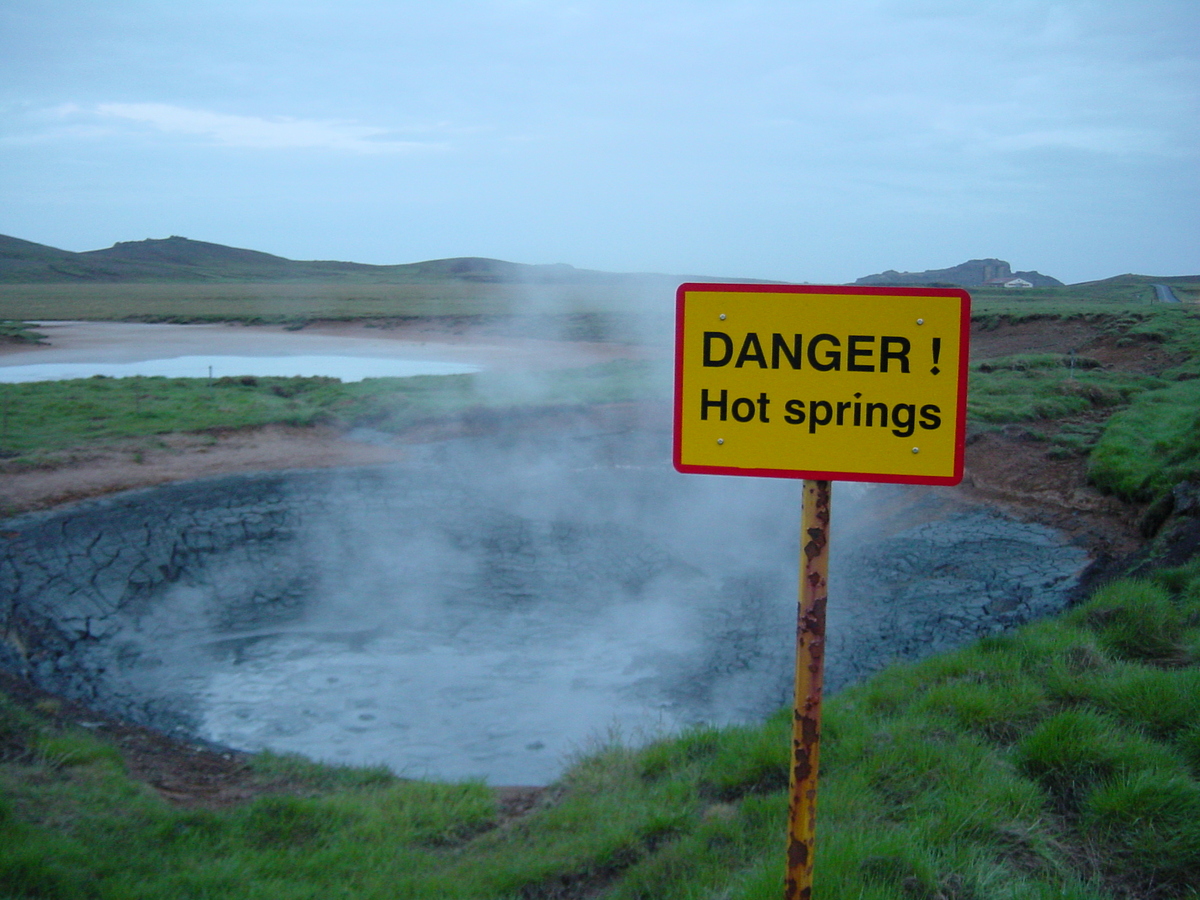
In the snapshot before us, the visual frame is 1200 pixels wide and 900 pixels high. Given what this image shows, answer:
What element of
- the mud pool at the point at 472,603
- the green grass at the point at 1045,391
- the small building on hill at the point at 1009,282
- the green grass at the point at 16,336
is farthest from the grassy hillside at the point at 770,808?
the small building on hill at the point at 1009,282

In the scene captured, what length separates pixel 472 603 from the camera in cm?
741

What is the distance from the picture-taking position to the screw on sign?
1959mm

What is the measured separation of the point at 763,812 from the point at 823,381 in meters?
1.80

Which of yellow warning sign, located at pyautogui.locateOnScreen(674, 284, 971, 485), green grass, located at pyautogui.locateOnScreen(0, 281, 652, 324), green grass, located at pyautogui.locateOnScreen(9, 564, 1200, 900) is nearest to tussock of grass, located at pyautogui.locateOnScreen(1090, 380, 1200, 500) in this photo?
green grass, located at pyautogui.locateOnScreen(9, 564, 1200, 900)

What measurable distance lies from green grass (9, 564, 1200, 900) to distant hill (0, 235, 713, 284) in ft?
194

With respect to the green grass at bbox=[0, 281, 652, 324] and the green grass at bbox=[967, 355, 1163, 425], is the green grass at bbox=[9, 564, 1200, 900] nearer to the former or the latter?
the green grass at bbox=[967, 355, 1163, 425]

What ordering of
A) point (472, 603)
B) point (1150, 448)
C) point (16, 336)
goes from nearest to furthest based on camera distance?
point (472, 603) < point (1150, 448) < point (16, 336)

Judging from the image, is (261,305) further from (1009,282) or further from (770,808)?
(770,808)

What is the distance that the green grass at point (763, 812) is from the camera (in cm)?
267

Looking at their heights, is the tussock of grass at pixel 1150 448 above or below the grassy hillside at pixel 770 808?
above

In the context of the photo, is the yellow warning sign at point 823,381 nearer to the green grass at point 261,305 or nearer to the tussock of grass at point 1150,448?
the tussock of grass at point 1150,448

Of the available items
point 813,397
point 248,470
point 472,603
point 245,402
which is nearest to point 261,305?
point 245,402

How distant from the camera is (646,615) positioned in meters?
7.16

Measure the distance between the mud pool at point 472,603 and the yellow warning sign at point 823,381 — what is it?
3.05 m
